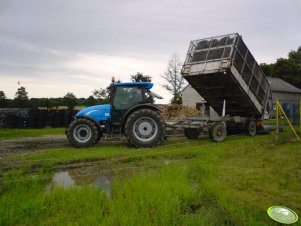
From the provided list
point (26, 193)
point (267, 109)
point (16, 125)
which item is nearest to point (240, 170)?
point (26, 193)

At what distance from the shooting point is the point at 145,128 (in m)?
10.2

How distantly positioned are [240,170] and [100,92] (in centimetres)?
4045

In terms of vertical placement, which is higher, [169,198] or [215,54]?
[215,54]

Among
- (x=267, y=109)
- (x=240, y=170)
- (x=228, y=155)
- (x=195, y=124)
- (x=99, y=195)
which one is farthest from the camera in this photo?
(x=267, y=109)

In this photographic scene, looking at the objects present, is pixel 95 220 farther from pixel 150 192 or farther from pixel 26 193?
pixel 26 193

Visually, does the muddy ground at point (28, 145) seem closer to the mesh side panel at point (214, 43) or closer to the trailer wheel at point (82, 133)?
the trailer wheel at point (82, 133)

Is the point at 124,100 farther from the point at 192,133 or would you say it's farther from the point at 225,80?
the point at 225,80

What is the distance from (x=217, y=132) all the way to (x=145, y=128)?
294cm

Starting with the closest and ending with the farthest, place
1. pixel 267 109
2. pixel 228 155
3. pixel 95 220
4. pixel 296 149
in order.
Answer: pixel 95 220 < pixel 228 155 < pixel 296 149 < pixel 267 109

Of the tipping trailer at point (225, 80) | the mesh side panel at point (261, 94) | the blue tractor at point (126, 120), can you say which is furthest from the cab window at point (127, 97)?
the mesh side panel at point (261, 94)

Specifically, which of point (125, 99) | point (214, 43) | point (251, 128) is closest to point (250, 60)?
point (214, 43)

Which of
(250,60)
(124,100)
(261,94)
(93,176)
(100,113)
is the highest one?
(250,60)

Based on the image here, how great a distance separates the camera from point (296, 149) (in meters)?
9.02

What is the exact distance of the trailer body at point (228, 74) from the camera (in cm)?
1070
